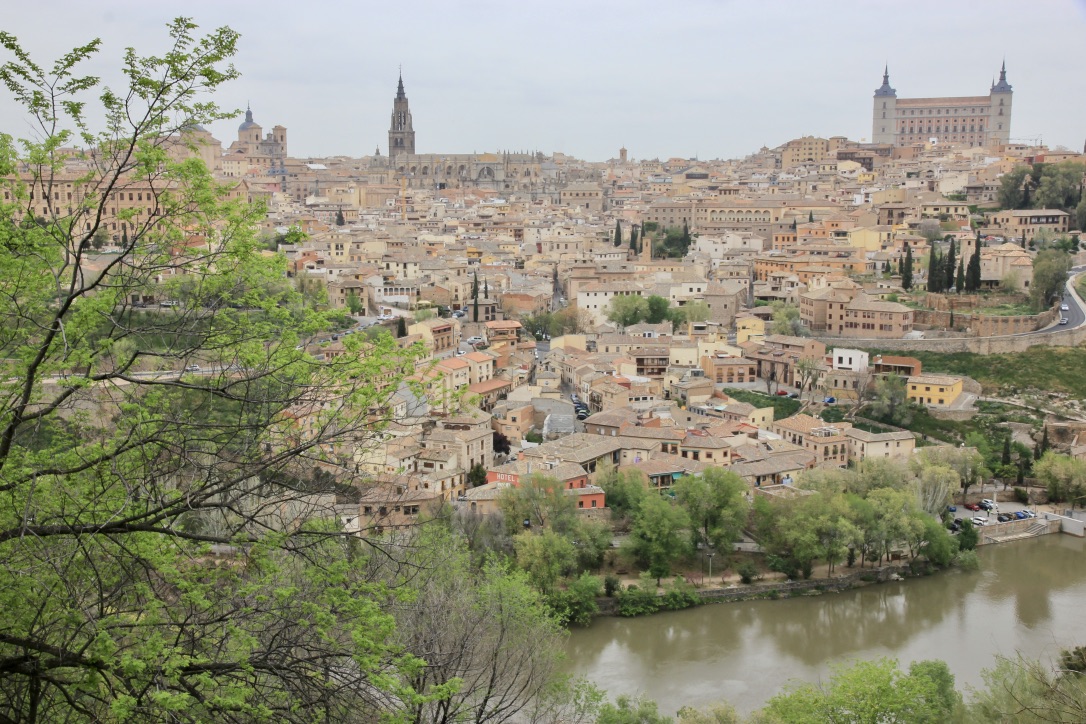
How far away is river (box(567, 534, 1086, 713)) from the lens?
20.0 ft

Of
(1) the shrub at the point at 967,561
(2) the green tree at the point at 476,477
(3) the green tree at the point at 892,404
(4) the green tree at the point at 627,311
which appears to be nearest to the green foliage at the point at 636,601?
(2) the green tree at the point at 476,477

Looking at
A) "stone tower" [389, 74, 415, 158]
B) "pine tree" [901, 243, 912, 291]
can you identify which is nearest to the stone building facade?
"stone tower" [389, 74, 415, 158]

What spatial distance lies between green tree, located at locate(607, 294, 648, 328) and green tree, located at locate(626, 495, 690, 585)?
6.19m

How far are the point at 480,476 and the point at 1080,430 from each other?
5518mm

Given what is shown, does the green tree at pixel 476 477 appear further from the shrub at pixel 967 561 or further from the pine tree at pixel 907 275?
the pine tree at pixel 907 275

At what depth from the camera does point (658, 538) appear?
755 centimetres

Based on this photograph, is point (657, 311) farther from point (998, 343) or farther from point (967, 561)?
point (967, 561)

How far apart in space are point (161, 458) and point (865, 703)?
11.4 ft

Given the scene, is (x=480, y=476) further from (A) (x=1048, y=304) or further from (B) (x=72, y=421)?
(A) (x=1048, y=304)

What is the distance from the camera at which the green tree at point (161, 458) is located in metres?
1.64

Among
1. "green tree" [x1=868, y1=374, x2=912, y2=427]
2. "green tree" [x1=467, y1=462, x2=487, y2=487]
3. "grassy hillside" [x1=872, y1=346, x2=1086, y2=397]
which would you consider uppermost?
"grassy hillside" [x1=872, y1=346, x2=1086, y2=397]

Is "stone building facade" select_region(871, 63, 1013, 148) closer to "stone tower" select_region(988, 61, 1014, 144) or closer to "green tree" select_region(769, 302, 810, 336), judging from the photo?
"stone tower" select_region(988, 61, 1014, 144)

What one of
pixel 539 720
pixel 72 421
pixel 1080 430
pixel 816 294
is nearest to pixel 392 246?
pixel 816 294

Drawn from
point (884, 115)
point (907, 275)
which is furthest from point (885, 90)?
point (907, 275)
